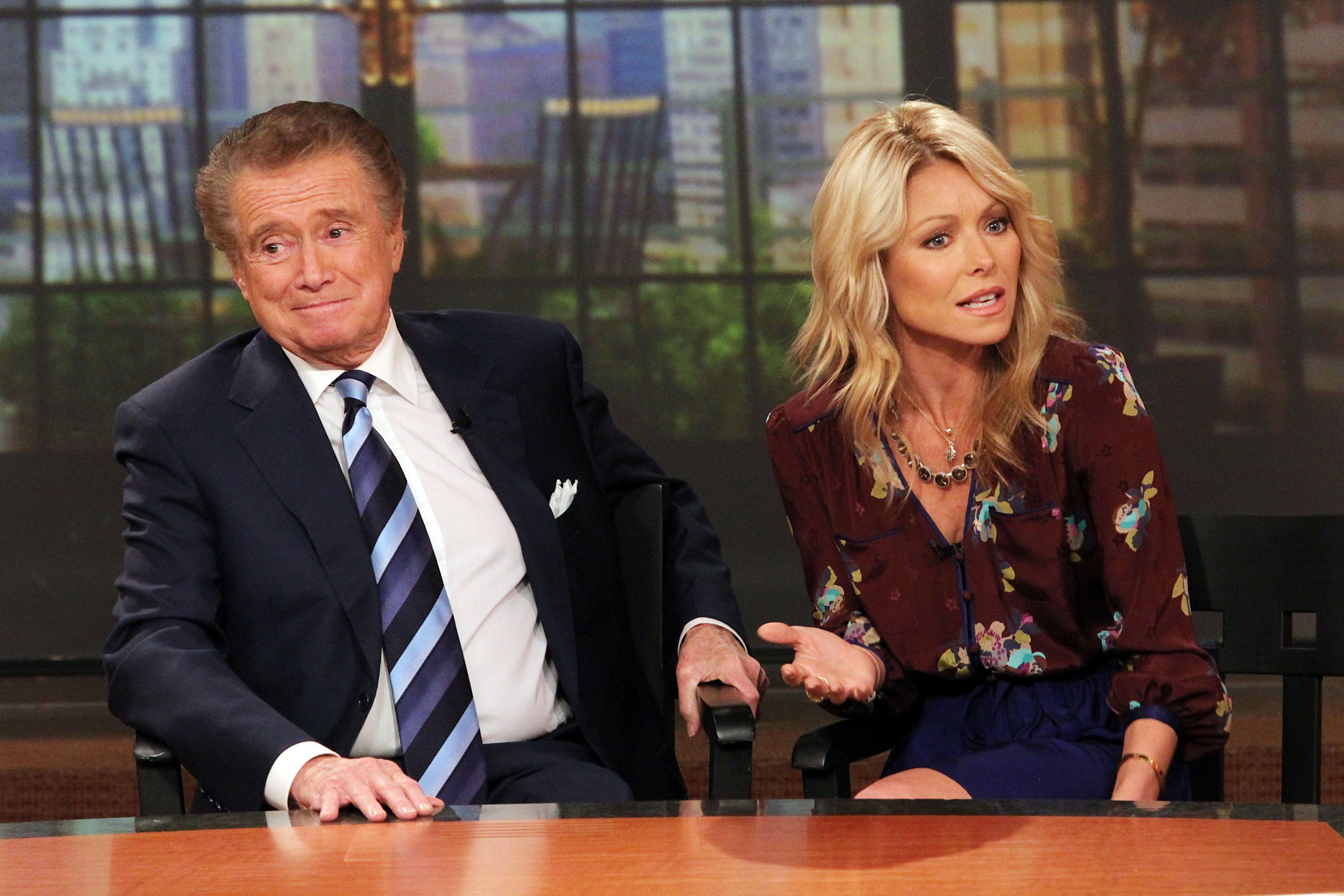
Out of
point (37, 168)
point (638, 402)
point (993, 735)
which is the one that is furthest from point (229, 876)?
point (37, 168)

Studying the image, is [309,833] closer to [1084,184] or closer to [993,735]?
[993,735]

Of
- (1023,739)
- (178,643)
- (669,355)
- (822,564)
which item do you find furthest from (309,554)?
(669,355)

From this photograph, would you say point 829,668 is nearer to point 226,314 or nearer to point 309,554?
point 309,554

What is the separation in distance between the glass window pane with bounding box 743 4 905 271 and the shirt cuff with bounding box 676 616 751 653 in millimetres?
2530

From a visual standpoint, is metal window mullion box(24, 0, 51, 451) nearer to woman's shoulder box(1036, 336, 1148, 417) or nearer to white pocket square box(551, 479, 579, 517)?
white pocket square box(551, 479, 579, 517)

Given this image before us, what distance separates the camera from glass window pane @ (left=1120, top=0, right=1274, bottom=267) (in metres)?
4.57

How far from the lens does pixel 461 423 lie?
90.0 inches

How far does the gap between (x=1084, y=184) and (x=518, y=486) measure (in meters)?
2.90

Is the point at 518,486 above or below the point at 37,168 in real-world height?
below

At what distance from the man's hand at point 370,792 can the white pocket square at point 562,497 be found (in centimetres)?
69

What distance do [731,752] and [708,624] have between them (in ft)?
1.06

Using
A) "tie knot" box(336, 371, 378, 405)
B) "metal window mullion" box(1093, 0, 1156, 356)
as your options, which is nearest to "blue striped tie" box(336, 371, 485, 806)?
"tie knot" box(336, 371, 378, 405)

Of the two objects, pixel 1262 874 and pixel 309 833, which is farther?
pixel 309 833

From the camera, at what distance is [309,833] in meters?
1.46
